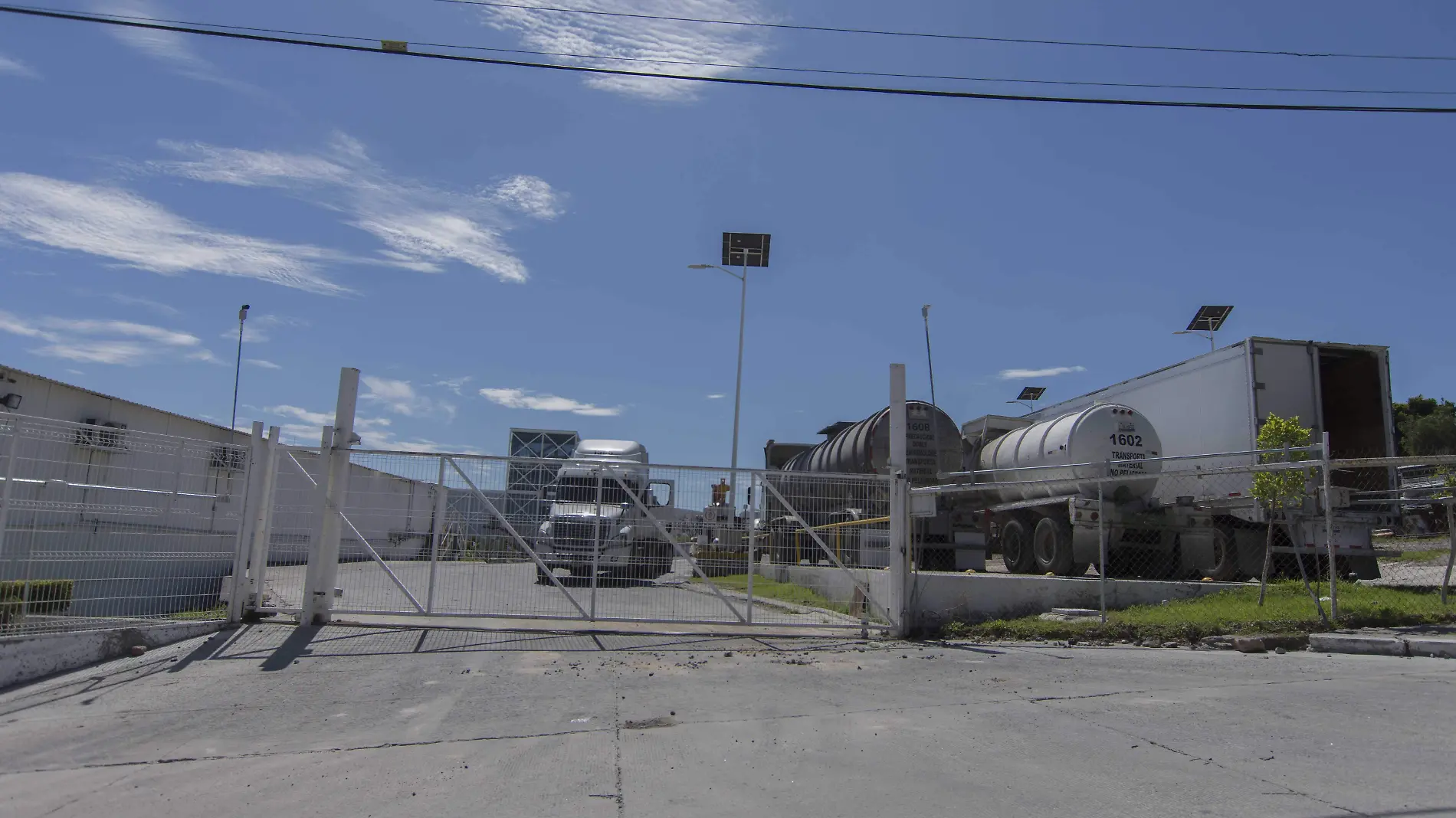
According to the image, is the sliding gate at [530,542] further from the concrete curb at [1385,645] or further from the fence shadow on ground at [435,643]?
the concrete curb at [1385,645]

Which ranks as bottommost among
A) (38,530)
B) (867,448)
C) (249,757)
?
(249,757)

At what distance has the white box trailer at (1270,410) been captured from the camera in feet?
43.9

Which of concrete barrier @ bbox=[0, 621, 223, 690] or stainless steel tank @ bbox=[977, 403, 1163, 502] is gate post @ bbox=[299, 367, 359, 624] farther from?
stainless steel tank @ bbox=[977, 403, 1163, 502]

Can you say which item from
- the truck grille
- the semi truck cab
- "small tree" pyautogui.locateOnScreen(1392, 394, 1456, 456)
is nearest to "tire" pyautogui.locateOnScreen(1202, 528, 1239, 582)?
the semi truck cab

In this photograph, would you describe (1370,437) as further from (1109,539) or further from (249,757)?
(249,757)

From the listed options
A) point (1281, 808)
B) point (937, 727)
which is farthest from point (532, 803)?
point (1281, 808)

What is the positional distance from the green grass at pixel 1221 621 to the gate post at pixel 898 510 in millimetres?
634

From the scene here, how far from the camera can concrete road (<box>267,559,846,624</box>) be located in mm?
9641

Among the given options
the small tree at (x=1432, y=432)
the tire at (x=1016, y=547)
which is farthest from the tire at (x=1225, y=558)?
the small tree at (x=1432, y=432)

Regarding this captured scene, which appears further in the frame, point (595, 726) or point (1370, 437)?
point (1370, 437)

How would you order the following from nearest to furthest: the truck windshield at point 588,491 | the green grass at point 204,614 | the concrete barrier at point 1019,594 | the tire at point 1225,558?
the green grass at point 204,614 → the truck windshield at point 588,491 → the concrete barrier at point 1019,594 → the tire at point 1225,558

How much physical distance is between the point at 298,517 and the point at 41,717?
13.6 ft

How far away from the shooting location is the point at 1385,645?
28.7 ft

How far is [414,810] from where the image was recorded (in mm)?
4137
